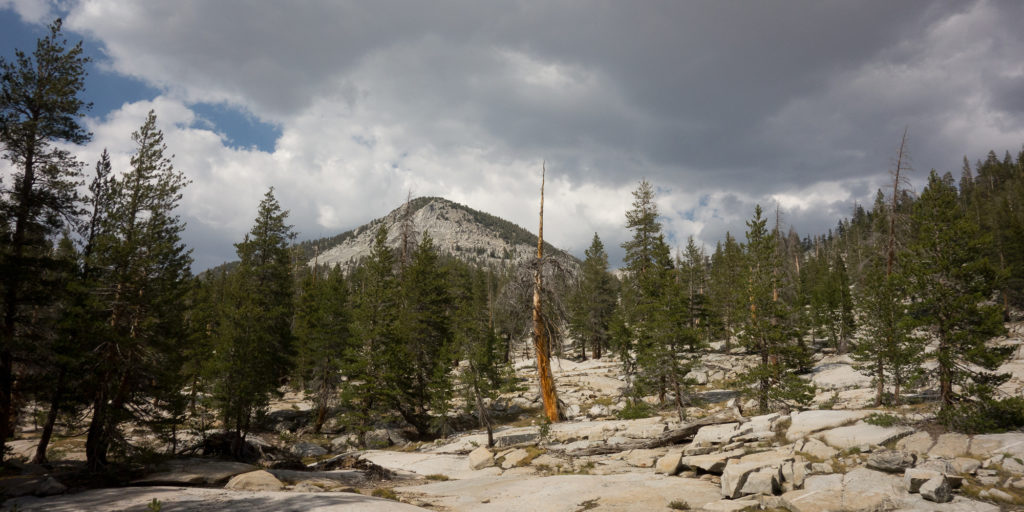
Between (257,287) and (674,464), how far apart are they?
3030 cm

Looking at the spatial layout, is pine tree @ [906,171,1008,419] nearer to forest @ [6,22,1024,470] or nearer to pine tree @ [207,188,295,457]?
forest @ [6,22,1024,470]

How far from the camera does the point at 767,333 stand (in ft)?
84.3

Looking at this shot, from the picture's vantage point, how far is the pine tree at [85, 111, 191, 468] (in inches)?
672

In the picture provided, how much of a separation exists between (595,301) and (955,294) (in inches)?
1487

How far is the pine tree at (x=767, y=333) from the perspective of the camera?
24.3 m

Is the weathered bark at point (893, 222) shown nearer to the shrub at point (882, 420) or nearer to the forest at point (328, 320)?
the forest at point (328, 320)

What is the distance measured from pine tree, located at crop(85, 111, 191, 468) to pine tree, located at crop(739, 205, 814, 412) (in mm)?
30293

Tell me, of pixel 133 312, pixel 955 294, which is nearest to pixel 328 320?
pixel 133 312

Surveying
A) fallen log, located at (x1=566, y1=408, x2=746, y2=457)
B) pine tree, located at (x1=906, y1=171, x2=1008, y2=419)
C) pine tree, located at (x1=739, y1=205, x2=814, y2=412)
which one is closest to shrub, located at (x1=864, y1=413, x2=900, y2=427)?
pine tree, located at (x1=906, y1=171, x2=1008, y2=419)

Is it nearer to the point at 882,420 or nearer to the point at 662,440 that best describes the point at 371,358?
the point at 662,440

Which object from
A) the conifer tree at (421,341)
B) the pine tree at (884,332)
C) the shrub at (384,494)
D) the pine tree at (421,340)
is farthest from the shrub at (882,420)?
the conifer tree at (421,341)

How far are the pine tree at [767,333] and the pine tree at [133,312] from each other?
30.3m

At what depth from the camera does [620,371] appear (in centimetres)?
4328

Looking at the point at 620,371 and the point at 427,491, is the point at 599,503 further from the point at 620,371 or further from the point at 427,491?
the point at 620,371
